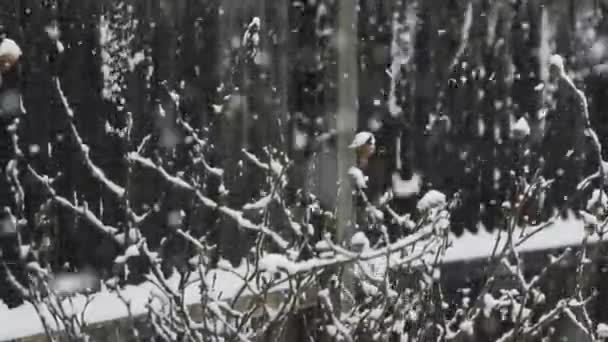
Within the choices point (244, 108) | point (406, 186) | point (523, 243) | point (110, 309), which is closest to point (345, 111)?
point (244, 108)

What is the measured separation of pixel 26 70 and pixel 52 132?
0.74 feet

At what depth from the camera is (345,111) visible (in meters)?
3.40

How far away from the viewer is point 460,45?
3.98m

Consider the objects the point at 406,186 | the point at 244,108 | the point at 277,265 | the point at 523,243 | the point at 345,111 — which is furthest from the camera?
the point at 523,243

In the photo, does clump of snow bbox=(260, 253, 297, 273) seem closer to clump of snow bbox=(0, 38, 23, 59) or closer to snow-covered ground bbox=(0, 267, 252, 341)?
snow-covered ground bbox=(0, 267, 252, 341)

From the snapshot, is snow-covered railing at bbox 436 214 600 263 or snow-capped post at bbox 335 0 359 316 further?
snow-covered railing at bbox 436 214 600 263

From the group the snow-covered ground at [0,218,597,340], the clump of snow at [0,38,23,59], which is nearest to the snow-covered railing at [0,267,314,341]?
the snow-covered ground at [0,218,597,340]

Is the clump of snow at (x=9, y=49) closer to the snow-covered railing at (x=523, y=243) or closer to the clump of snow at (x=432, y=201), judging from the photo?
the clump of snow at (x=432, y=201)

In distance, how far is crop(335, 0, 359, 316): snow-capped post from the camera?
3367 millimetres

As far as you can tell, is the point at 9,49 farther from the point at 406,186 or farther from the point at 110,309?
the point at 406,186

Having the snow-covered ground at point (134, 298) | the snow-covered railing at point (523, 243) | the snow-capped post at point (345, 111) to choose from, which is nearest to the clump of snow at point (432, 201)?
the snow-covered ground at point (134, 298)

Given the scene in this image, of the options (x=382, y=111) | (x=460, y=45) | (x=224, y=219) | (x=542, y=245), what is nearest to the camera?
(x=224, y=219)

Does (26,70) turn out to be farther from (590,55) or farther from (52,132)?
(590,55)

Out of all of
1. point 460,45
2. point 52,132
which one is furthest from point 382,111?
point 52,132
